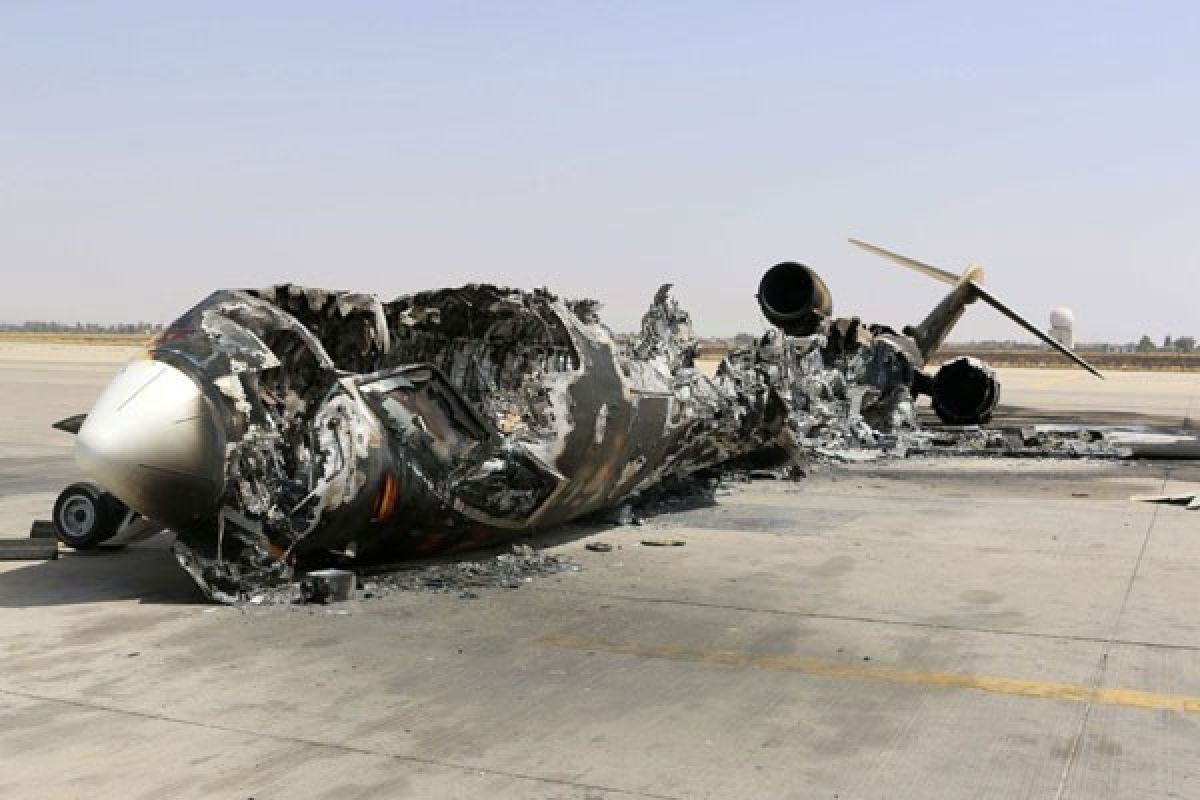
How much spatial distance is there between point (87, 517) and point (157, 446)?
328 cm

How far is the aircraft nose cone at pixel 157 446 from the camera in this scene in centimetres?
796

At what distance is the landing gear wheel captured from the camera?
10633mm

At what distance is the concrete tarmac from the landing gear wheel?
233 mm

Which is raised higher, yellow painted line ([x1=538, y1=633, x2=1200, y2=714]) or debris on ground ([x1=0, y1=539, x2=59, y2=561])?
debris on ground ([x1=0, y1=539, x2=59, y2=561])

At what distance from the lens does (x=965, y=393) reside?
86.9ft

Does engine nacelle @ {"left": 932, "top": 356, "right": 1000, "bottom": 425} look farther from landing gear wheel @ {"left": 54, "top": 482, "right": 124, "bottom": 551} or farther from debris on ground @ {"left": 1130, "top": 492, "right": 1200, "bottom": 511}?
landing gear wheel @ {"left": 54, "top": 482, "right": 124, "bottom": 551}

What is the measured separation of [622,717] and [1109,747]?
8.01 ft

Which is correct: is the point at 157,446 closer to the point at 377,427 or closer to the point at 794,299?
the point at 377,427

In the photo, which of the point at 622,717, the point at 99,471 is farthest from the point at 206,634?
the point at 622,717

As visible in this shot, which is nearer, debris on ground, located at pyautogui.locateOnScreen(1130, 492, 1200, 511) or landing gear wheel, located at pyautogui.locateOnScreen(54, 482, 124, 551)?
landing gear wheel, located at pyautogui.locateOnScreen(54, 482, 124, 551)

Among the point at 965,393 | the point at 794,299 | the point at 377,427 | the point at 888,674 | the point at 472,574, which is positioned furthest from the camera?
the point at 965,393

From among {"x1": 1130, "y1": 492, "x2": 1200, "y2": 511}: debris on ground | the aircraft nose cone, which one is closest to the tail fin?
{"x1": 1130, "y1": 492, "x2": 1200, "y2": 511}: debris on ground

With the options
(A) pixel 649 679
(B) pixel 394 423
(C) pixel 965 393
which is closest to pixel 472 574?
(B) pixel 394 423

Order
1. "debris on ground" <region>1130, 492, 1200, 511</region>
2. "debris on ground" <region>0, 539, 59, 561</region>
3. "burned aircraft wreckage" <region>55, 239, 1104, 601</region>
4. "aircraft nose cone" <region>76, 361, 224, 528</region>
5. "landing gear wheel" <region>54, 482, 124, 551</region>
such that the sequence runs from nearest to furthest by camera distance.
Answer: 1. "aircraft nose cone" <region>76, 361, 224, 528</region>
2. "burned aircraft wreckage" <region>55, 239, 1104, 601</region>
3. "debris on ground" <region>0, 539, 59, 561</region>
4. "landing gear wheel" <region>54, 482, 124, 551</region>
5. "debris on ground" <region>1130, 492, 1200, 511</region>
